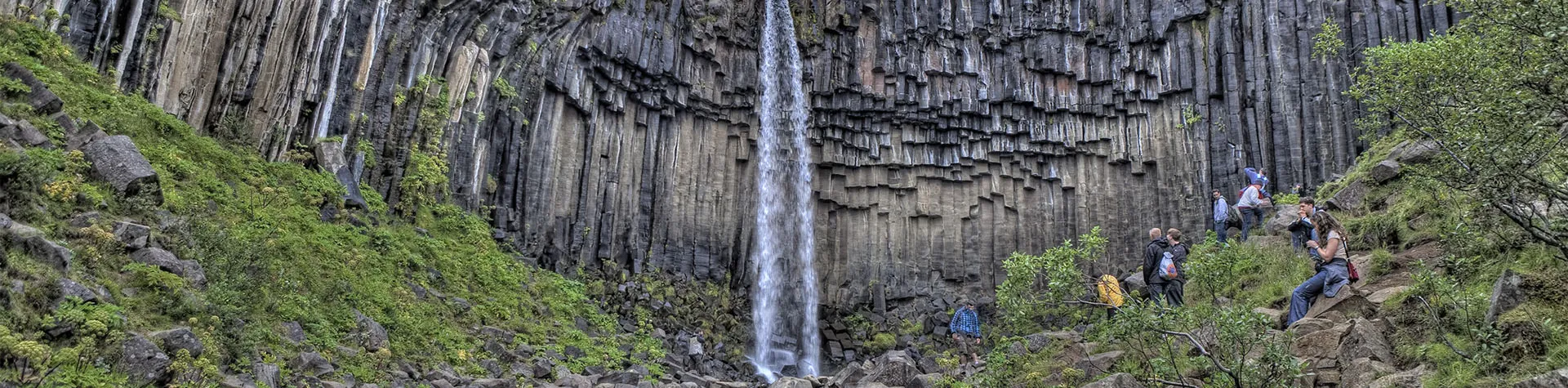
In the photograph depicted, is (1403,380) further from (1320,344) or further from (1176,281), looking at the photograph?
(1176,281)

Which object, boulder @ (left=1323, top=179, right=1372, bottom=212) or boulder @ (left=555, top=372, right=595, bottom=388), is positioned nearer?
boulder @ (left=555, top=372, right=595, bottom=388)

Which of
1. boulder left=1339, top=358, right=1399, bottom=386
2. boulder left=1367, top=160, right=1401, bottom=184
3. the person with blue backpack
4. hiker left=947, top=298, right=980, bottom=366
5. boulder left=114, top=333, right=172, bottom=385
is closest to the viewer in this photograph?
boulder left=114, top=333, right=172, bottom=385

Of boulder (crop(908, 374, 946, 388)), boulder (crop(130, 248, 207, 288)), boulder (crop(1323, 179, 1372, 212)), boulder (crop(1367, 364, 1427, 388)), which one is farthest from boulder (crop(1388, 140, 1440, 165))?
boulder (crop(130, 248, 207, 288))

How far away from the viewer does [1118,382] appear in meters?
10.6

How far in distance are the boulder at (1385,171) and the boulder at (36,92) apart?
18.4 meters

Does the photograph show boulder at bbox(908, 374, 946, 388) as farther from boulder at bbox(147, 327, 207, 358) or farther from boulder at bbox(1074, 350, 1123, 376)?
boulder at bbox(147, 327, 207, 358)

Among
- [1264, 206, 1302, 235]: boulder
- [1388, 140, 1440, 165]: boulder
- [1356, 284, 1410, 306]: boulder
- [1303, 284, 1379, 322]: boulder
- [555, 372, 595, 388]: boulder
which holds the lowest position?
[555, 372, 595, 388]: boulder

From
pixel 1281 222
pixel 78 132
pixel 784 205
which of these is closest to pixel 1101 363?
pixel 1281 222

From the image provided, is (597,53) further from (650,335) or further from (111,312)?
(111,312)

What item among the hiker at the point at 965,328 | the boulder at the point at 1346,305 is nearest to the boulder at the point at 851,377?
the hiker at the point at 965,328

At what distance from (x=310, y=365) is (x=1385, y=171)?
15.4m

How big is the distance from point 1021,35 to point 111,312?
23.7 m

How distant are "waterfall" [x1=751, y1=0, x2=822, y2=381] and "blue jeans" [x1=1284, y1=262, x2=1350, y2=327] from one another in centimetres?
1489

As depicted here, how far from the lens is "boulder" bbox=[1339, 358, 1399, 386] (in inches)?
360
